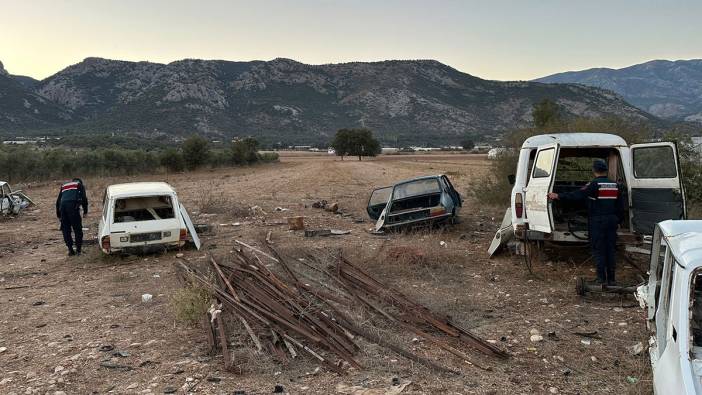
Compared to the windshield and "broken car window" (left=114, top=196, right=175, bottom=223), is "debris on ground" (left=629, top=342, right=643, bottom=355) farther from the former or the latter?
"broken car window" (left=114, top=196, right=175, bottom=223)

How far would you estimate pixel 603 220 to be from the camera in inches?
275

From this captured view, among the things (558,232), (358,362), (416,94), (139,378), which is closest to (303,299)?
(358,362)

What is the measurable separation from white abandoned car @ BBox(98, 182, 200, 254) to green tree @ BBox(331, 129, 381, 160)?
61669mm

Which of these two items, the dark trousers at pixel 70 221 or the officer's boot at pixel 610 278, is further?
the dark trousers at pixel 70 221

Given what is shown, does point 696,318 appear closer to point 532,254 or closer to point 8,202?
point 532,254

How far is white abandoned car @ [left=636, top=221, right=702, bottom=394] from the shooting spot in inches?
117

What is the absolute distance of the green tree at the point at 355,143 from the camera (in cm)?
7312

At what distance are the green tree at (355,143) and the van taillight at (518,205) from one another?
6429 cm

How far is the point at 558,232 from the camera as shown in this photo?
8023 mm

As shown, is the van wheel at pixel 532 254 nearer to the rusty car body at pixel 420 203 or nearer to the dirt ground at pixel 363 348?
the dirt ground at pixel 363 348

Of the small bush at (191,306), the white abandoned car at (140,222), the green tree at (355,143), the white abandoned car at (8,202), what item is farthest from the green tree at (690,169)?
the green tree at (355,143)

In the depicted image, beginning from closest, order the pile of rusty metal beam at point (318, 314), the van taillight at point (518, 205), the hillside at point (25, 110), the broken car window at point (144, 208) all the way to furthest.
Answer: the pile of rusty metal beam at point (318, 314), the van taillight at point (518, 205), the broken car window at point (144, 208), the hillside at point (25, 110)

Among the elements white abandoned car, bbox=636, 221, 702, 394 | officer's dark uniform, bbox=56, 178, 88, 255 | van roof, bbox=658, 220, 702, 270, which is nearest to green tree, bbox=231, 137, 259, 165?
officer's dark uniform, bbox=56, 178, 88, 255

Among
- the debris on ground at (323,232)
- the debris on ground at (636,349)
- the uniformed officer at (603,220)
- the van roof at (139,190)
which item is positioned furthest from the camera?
the debris on ground at (323,232)
